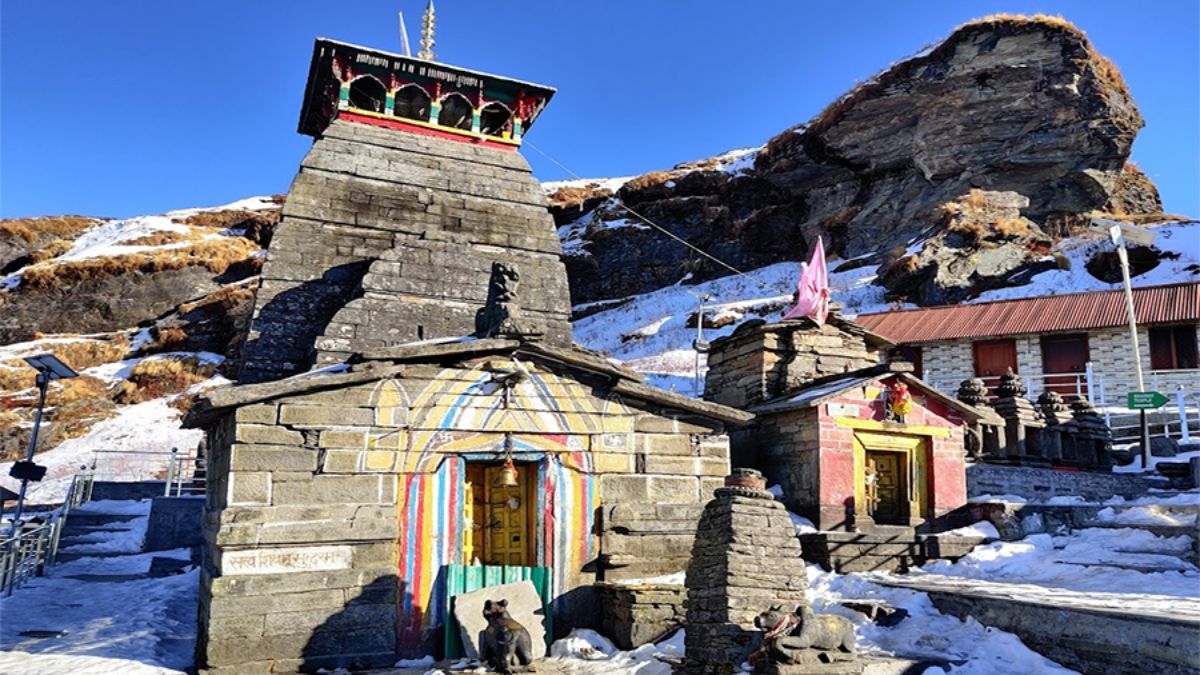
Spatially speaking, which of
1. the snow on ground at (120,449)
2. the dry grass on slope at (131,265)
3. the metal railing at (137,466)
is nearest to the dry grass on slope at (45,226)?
the dry grass on slope at (131,265)

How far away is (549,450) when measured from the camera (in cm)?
1141

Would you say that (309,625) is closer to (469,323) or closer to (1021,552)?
(469,323)

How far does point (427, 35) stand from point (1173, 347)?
940 inches

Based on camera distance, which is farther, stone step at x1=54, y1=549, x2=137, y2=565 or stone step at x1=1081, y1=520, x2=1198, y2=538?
stone step at x1=54, y1=549, x2=137, y2=565

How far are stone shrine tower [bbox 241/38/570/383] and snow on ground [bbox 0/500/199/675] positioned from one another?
413 cm

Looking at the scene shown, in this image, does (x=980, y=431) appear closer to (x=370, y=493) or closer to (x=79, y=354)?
(x=370, y=493)

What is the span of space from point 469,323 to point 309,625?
273 inches

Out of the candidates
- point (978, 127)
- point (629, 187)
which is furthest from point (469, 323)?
point (629, 187)

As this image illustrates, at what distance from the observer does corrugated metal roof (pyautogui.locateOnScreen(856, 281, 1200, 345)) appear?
83.9ft

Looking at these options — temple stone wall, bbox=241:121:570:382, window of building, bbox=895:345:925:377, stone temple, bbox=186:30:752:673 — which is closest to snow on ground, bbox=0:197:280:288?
temple stone wall, bbox=241:121:570:382

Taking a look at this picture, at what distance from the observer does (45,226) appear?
51.1 metres

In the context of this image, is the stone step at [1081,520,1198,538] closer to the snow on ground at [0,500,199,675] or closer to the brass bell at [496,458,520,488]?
the brass bell at [496,458,520,488]

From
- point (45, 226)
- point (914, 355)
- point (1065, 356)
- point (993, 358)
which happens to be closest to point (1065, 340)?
point (1065, 356)

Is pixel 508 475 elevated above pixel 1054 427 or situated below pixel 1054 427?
below
